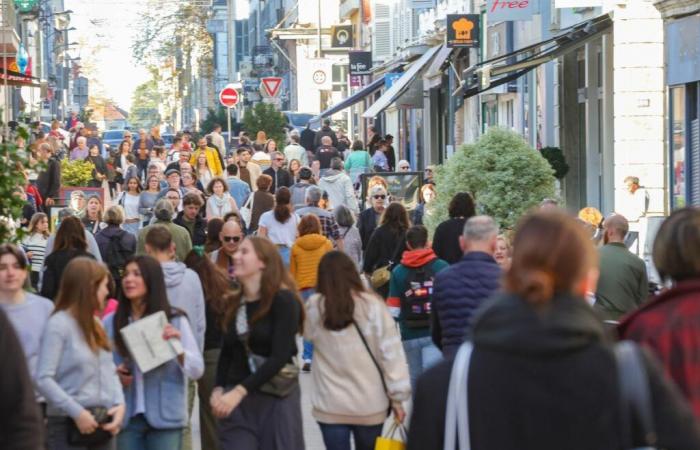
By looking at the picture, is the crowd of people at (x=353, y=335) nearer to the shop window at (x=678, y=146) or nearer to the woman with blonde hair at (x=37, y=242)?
the woman with blonde hair at (x=37, y=242)

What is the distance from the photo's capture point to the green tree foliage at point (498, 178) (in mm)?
19094

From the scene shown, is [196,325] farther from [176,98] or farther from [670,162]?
[176,98]

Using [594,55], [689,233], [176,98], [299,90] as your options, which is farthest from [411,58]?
[176,98]

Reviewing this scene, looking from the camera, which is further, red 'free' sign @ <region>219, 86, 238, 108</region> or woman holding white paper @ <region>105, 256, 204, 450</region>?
red 'free' sign @ <region>219, 86, 238, 108</region>

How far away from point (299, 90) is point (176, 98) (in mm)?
47334

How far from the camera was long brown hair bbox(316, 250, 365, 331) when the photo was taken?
28.7ft

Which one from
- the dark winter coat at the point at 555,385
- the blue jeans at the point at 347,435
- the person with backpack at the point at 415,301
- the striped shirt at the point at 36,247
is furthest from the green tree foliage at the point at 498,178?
the dark winter coat at the point at 555,385

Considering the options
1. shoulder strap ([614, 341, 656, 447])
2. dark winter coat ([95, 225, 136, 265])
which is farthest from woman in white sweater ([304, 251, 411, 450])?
dark winter coat ([95, 225, 136, 265])

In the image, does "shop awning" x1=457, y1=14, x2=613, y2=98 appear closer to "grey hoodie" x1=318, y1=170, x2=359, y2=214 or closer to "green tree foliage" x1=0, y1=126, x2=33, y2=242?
"grey hoodie" x1=318, y1=170, x2=359, y2=214

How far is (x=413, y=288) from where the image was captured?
11.5 meters

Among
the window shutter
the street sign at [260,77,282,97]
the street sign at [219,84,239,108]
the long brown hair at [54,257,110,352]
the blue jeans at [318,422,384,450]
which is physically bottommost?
the blue jeans at [318,422,384,450]

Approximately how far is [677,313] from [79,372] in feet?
13.0

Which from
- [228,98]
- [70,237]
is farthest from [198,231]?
[228,98]

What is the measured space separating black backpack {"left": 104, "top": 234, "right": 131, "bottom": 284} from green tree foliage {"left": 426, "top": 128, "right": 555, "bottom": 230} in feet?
15.3
